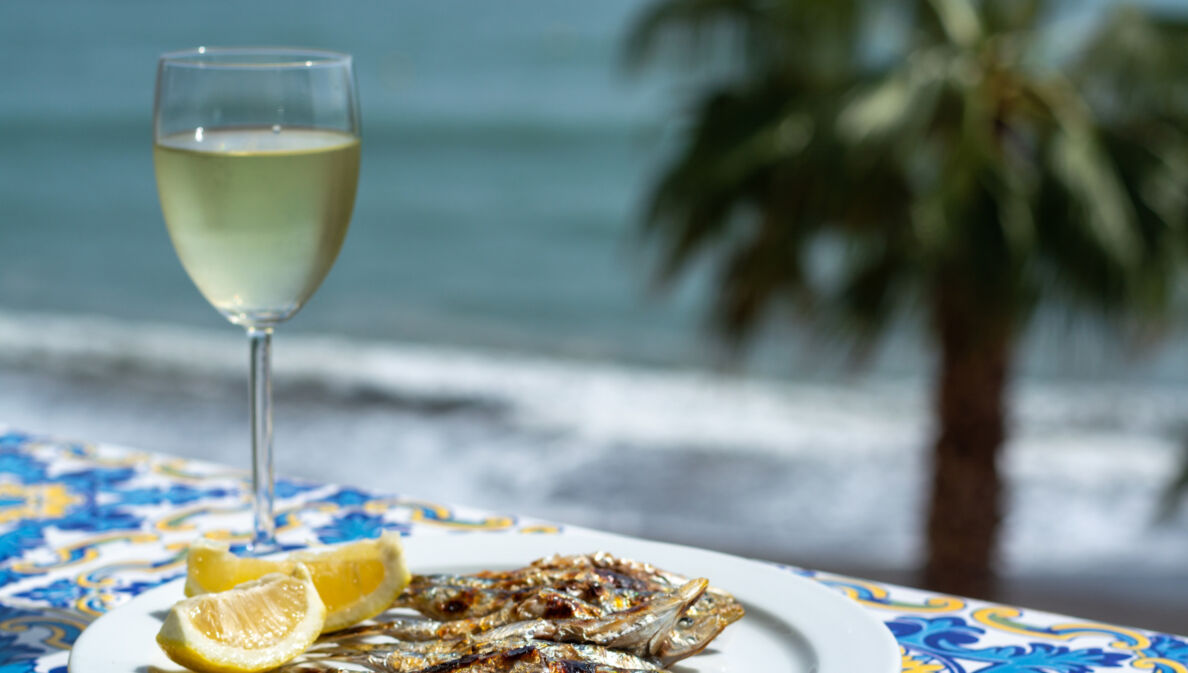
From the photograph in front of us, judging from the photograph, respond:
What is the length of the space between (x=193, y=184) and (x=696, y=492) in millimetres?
8950

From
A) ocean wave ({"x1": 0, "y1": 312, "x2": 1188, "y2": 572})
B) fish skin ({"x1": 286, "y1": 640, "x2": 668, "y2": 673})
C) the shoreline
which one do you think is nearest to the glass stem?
fish skin ({"x1": 286, "y1": 640, "x2": 668, "y2": 673})

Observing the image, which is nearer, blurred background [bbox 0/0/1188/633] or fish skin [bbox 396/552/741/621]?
fish skin [bbox 396/552/741/621]

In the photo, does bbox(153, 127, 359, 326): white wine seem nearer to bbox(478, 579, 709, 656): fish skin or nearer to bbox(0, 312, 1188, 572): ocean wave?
bbox(478, 579, 709, 656): fish skin

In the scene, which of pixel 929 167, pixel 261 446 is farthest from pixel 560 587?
pixel 929 167

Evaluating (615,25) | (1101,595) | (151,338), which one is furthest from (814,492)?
(615,25)

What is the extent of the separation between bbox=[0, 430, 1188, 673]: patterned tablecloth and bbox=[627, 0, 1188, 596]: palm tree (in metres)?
2.95

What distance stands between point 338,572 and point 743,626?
275 mm

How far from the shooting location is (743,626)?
81 cm

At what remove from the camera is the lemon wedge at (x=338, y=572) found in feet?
2.63

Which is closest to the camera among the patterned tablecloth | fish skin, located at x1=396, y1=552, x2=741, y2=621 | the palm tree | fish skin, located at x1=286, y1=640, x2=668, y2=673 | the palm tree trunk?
fish skin, located at x1=286, y1=640, x2=668, y2=673

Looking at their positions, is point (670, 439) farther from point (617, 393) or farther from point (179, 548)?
point (179, 548)

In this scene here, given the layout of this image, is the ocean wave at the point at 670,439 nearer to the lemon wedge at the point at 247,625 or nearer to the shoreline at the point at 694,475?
the shoreline at the point at 694,475

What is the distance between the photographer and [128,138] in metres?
22.3

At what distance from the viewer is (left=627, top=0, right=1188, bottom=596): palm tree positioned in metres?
4.12
